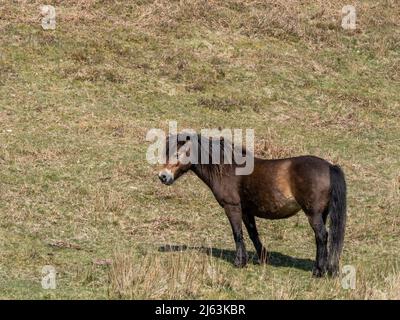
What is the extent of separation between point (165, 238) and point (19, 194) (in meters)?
3.16

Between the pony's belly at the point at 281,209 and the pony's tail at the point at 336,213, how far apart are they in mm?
608

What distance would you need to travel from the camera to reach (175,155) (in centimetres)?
1259

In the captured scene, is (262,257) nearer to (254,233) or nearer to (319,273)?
(254,233)

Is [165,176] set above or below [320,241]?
above

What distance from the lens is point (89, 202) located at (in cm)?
1587

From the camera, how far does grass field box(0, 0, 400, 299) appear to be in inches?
475

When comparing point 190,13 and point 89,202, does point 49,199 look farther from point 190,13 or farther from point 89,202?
point 190,13

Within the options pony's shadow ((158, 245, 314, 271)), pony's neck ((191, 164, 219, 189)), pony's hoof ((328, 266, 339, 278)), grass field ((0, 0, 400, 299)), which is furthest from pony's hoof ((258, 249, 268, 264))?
pony's neck ((191, 164, 219, 189))

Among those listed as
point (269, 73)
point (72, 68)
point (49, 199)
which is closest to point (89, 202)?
point (49, 199)

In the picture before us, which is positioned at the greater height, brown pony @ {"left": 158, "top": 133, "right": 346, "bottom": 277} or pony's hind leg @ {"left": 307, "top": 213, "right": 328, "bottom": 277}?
brown pony @ {"left": 158, "top": 133, "right": 346, "bottom": 277}

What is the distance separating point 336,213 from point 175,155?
251cm

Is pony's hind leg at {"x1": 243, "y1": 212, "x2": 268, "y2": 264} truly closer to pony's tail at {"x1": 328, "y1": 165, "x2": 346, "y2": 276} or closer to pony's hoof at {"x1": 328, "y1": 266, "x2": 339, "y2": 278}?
pony's hoof at {"x1": 328, "y1": 266, "x2": 339, "y2": 278}

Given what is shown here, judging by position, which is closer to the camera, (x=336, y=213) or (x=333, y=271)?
(x=336, y=213)

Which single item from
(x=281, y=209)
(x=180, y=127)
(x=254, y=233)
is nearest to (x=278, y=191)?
(x=281, y=209)
